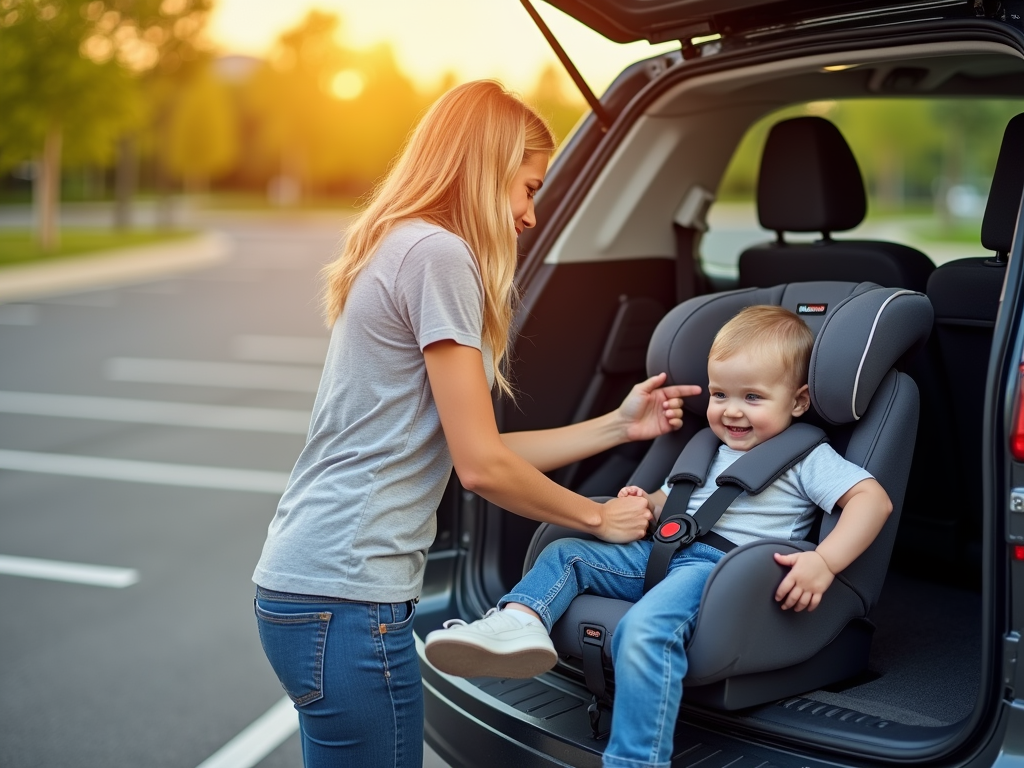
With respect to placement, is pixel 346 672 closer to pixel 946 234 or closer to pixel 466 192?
pixel 466 192

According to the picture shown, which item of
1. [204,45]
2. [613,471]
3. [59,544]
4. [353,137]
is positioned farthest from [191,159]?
[613,471]

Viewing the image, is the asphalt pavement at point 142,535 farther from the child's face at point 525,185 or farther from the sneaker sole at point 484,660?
the child's face at point 525,185

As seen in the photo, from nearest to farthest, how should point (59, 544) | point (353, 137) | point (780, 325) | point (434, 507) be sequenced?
1. point (434, 507)
2. point (780, 325)
3. point (59, 544)
4. point (353, 137)

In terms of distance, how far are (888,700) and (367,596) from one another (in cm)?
135

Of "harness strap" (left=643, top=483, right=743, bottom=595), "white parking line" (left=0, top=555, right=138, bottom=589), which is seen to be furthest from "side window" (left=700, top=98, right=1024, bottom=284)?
"harness strap" (left=643, top=483, right=743, bottom=595)

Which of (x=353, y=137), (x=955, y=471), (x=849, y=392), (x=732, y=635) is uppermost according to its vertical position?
(x=849, y=392)

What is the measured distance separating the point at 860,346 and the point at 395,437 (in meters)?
1.16

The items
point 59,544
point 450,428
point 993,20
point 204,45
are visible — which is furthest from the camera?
point 204,45

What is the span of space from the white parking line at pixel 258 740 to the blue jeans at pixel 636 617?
1.31 metres

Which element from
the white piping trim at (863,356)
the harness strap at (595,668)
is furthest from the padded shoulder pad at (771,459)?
the harness strap at (595,668)

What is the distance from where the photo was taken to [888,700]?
260cm

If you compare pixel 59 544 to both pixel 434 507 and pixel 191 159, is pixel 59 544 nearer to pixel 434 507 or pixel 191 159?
pixel 434 507

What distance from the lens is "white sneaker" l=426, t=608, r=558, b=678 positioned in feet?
6.84

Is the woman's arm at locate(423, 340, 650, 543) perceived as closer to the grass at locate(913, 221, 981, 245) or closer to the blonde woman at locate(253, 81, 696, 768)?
the blonde woman at locate(253, 81, 696, 768)
